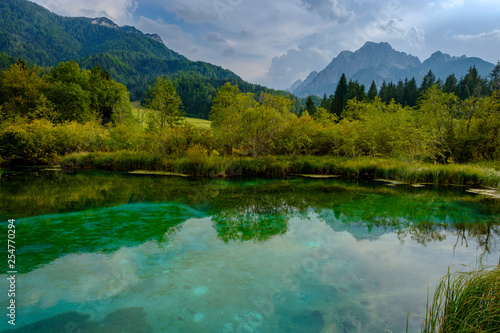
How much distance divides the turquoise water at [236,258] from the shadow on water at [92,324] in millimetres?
22

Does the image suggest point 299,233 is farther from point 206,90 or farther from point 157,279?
point 206,90

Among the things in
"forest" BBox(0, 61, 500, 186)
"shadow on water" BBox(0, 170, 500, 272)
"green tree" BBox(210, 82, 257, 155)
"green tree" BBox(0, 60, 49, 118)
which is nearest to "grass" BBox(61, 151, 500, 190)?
"forest" BBox(0, 61, 500, 186)

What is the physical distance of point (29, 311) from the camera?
420 cm

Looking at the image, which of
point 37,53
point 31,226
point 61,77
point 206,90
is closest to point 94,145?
point 31,226

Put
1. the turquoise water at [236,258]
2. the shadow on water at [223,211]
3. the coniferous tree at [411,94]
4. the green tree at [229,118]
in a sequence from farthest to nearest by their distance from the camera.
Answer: the coniferous tree at [411,94] < the green tree at [229,118] < the shadow on water at [223,211] < the turquoise water at [236,258]

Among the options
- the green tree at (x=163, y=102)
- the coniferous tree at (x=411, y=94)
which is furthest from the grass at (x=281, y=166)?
the coniferous tree at (x=411, y=94)

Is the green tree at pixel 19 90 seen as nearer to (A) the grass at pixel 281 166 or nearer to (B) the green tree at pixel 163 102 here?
(B) the green tree at pixel 163 102

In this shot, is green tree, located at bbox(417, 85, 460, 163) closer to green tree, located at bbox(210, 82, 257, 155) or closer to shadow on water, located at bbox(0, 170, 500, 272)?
shadow on water, located at bbox(0, 170, 500, 272)

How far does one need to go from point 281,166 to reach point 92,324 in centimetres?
1671

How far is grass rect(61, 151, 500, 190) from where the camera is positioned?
1602 cm

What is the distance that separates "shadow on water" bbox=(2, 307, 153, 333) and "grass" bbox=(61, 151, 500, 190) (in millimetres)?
15043

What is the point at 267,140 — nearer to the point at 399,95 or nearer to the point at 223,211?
the point at 223,211

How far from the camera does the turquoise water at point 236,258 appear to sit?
4152 millimetres

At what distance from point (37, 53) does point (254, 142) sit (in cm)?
23794
